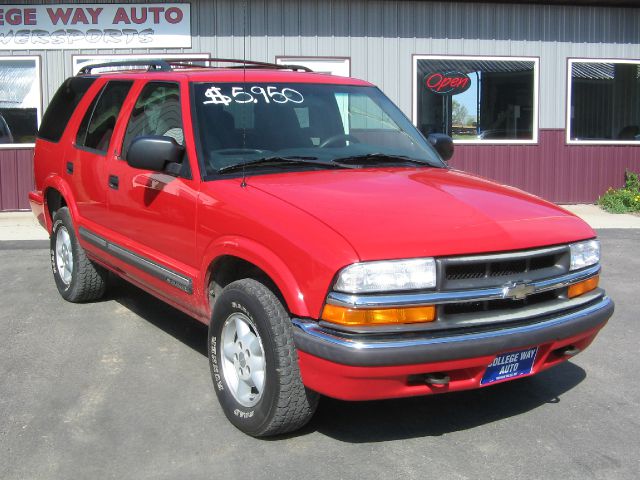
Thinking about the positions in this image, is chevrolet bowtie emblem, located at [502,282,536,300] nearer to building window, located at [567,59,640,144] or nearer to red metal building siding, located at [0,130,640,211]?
red metal building siding, located at [0,130,640,211]

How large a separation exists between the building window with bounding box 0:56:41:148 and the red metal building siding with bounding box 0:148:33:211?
151mm

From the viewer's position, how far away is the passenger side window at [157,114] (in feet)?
15.5

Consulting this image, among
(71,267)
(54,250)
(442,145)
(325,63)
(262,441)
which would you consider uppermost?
(325,63)

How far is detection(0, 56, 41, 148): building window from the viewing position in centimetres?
1147

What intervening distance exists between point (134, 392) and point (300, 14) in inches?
327

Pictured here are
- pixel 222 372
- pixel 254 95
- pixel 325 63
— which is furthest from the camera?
pixel 325 63

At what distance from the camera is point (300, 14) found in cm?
1156

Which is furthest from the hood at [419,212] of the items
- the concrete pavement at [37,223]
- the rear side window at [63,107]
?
the concrete pavement at [37,223]

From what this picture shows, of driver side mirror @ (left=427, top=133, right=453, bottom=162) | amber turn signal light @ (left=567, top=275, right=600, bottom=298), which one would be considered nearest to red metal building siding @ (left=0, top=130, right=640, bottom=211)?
driver side mirror @ (left=427, top=133, right=453, bottom=162)

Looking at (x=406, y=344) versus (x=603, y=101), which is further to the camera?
(x=603, y=101)

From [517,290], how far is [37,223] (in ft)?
28.3

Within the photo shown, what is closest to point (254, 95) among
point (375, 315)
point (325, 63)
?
point (375, 315)

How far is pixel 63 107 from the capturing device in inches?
263

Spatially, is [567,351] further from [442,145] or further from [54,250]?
[54,250]
